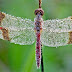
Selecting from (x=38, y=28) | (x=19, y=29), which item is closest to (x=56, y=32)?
(x=38, y=28)

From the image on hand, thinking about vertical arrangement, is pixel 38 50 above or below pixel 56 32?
below

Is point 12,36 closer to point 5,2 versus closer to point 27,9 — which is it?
point 27,9

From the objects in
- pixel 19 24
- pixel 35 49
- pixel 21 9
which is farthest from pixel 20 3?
pixel 35 49

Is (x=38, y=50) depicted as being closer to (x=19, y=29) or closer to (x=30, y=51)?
(x=30, y=51)

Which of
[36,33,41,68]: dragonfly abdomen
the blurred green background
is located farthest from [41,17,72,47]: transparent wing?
the blurred green background

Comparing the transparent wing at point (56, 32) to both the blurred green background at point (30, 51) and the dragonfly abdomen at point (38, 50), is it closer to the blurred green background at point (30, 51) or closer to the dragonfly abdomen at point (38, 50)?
the dragonfly abdomen at point (38, 50)
